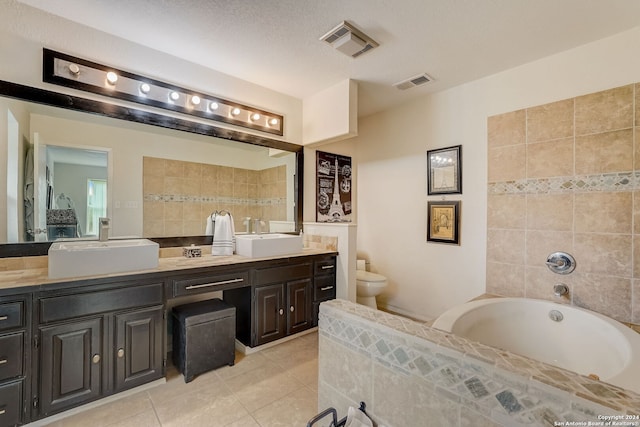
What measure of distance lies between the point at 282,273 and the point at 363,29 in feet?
6.50

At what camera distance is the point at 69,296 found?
5.15 feet

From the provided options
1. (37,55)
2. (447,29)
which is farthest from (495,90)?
(37,55)

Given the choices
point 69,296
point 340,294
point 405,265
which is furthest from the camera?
point 405,265

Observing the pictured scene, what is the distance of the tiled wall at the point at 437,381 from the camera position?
1.98 feet

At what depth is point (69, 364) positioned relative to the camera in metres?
1.58

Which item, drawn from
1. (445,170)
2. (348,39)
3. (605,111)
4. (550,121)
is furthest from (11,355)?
(605,111)

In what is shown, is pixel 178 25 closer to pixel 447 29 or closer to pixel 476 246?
pixel 447 29

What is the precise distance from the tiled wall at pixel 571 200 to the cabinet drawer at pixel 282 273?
5.51 ft

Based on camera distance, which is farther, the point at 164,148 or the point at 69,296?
the point at 164,148

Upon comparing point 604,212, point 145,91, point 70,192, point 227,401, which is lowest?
point 227,401

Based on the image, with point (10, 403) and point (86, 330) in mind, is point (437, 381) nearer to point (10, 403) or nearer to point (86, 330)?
→ point (86, 330)

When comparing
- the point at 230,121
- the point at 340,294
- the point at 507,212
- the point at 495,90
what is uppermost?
the point at 495,90

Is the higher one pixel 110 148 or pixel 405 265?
pixel 110 148

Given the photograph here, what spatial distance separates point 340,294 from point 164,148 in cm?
210
